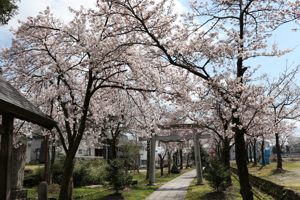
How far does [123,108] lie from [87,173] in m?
11.3

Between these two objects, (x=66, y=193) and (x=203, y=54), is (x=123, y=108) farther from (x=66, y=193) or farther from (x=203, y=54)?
(x=203, y=54)

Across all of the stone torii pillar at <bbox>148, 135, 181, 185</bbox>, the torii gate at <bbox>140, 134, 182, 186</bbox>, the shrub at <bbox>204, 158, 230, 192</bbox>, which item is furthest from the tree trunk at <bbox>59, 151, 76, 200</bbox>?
the stone torii pillar at <bbox>148, 135, 181, 185</bbox>

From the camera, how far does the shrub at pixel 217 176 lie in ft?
63.0

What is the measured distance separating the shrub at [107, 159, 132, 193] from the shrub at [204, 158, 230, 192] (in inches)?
→ 182

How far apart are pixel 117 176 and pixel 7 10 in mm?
12269

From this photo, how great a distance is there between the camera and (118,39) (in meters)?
12.6

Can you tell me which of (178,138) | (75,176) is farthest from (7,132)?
(178,138)

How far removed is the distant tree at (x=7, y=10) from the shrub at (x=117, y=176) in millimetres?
11835

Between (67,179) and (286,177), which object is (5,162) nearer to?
(67,179)

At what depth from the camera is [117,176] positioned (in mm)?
19859

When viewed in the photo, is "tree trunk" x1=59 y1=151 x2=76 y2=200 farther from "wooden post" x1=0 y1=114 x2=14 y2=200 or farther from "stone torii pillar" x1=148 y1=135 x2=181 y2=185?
"stone torii pillar" x1=148 y1=135 x2=181 y2=185

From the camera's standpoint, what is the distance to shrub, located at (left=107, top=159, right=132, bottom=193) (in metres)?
19.7

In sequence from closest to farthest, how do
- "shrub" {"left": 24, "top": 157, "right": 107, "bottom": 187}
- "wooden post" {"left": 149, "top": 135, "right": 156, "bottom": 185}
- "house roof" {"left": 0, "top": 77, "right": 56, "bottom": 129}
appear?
"house roof" {"left": 0, "top": 77, "right": 56, "bottom": 129}, "shrub" {"left": 24, "top": 157, "right": 107, "bottom": 187}, "wooden post" {"left": 149, "top": 135, "right": 156, "bottom": 185}

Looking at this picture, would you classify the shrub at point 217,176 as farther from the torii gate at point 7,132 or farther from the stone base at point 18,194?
the torii gate at point 7,132
